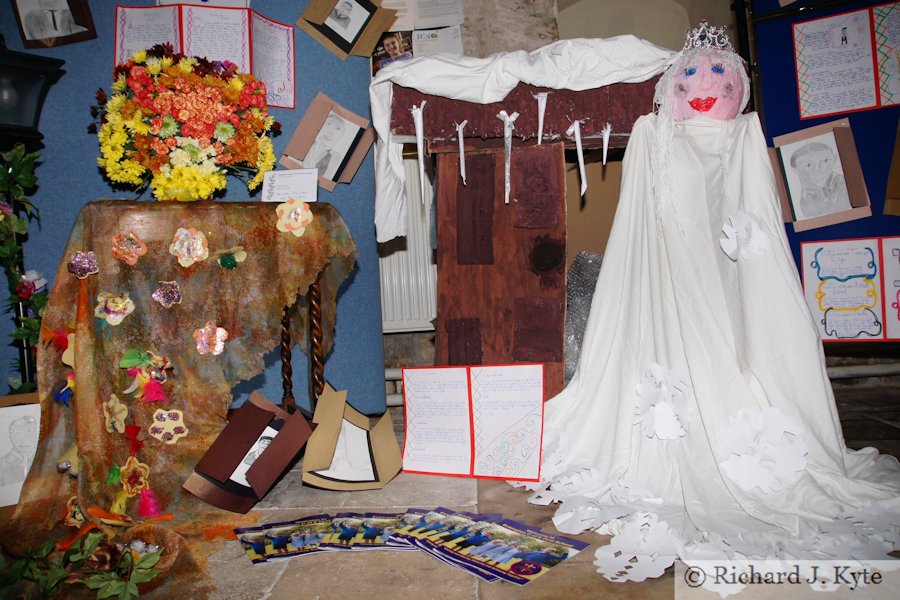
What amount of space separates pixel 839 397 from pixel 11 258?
3810mm

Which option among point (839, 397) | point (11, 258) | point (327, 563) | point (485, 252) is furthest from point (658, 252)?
point (11, 258)

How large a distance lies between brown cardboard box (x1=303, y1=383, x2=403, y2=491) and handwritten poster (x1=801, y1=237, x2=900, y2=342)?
2111 millimetres

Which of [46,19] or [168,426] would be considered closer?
[168,426]

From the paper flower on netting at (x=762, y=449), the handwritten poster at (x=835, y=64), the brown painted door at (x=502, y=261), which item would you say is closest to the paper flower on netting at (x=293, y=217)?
the brown painted door at (x=502, y=261)

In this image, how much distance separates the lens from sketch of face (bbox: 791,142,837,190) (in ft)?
9.12

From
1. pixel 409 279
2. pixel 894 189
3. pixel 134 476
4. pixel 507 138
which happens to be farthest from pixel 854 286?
pixel 134 476

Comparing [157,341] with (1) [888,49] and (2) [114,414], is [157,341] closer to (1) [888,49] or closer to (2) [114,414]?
(2) [114,414]

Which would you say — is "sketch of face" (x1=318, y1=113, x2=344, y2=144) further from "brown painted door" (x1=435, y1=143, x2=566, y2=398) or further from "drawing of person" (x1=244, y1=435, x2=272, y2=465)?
"drawing of person" (x1=244, y1=435, x2=272, y2=465)

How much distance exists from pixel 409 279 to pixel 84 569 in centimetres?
211

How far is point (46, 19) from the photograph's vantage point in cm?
Result: 250

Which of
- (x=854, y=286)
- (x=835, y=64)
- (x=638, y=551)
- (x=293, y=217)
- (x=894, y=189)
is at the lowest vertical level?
(x=638, y=551)

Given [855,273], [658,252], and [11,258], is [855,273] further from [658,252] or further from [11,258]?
[11,258]

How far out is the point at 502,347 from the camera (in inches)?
81.2

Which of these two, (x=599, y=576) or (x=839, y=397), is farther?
(x=839, y=397)
